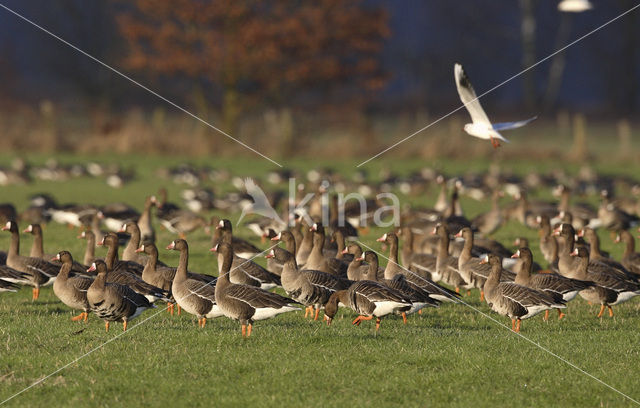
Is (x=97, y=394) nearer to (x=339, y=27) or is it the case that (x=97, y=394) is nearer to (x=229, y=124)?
(x=229, y=124)

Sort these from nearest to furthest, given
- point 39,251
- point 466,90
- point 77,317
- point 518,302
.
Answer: point 518,302, point 77,317, point 466,90, point 39,251

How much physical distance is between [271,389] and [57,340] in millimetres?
3515

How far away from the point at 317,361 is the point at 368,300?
2.29 m

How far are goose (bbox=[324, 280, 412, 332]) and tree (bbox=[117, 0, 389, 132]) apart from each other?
145ft

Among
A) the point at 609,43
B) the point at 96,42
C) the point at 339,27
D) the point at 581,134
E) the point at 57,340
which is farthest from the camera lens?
the point at 609,43

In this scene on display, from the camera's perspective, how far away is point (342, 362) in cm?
1164

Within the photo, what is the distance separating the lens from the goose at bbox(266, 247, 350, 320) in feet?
48.4

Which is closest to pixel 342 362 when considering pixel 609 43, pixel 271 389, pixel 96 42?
pixel 271 389

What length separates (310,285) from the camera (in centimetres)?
1477

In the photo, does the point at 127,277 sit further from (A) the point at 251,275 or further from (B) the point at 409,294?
(B) the point at 409,294

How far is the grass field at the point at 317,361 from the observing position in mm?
10445

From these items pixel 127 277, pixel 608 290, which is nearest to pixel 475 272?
pixel 608 290

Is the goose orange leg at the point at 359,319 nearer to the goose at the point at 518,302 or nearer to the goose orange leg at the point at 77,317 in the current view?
the goose at the point at 518,302

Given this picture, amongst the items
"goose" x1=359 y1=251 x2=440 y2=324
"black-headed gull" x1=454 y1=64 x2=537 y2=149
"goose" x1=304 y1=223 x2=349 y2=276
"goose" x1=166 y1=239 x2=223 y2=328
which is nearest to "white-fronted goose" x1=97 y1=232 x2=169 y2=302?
"goose" x1=166 y1=239 x2=223 y2=328
